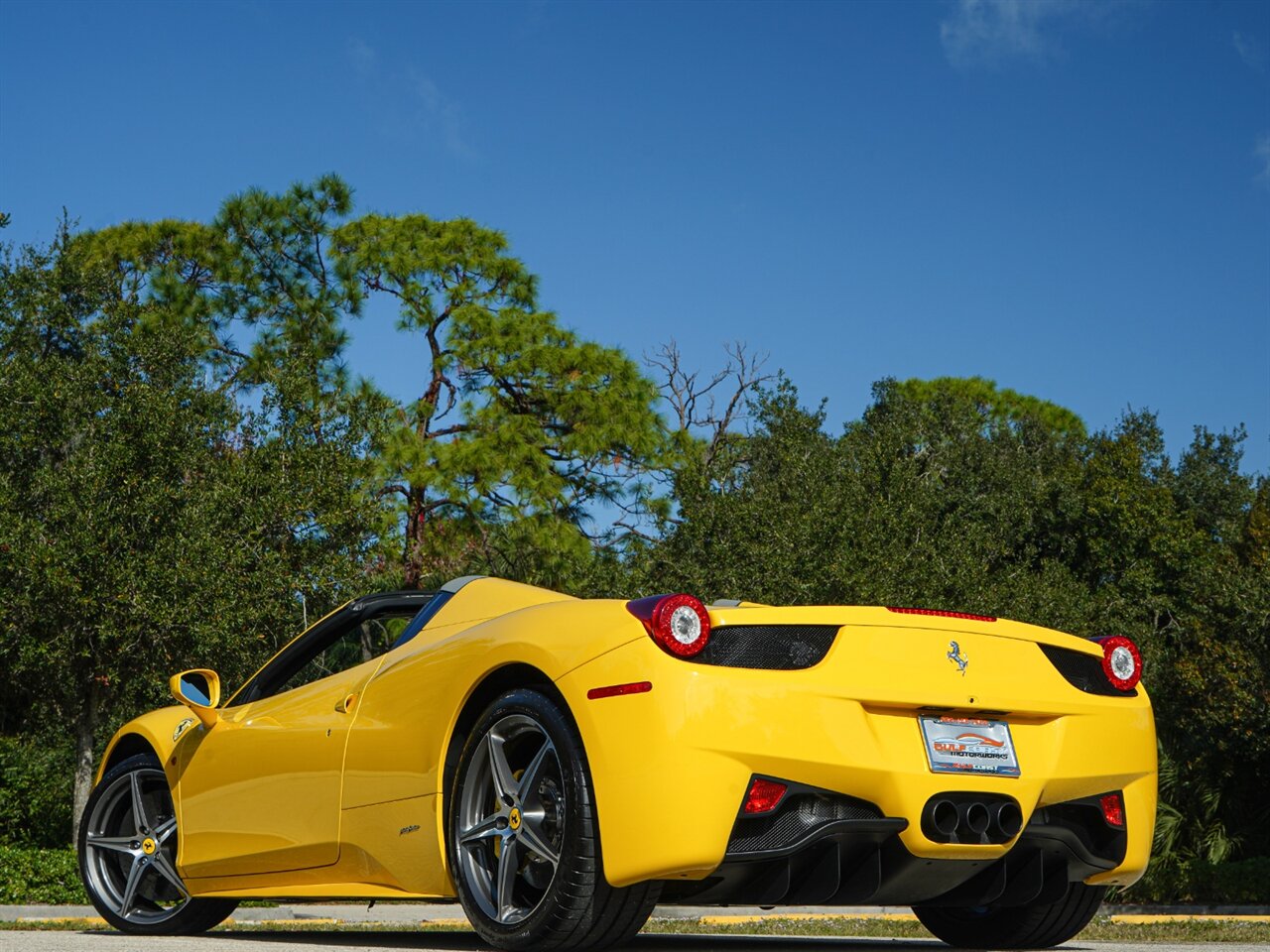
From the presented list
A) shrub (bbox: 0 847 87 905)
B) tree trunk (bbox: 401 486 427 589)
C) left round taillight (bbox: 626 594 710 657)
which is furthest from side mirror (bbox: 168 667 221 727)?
tree trunk (bbox: 401 486 427 589)

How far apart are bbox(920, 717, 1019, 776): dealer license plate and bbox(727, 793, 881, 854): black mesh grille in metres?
0.27

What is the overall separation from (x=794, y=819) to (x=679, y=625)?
651 millimetres

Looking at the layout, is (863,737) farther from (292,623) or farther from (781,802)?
(292,623)

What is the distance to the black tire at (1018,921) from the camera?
5.22 metres

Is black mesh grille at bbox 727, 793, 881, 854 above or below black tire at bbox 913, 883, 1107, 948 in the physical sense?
above

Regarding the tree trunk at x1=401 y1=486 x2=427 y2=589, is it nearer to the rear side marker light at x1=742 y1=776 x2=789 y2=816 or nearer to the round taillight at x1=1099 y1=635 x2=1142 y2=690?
the round taillight at x1=1099 y1=635 x2=1142 y2=690

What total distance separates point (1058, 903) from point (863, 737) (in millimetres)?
1598

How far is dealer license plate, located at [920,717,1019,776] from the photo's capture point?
4.26 meters

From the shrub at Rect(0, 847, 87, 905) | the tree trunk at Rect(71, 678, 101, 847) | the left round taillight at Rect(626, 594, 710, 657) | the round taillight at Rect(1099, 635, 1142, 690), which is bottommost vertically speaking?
the shrub at Rect(0, 847, 87, 905)

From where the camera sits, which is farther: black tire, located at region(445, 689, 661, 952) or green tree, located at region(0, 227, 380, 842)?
green tree, located at region(0, 227, 380, 842)

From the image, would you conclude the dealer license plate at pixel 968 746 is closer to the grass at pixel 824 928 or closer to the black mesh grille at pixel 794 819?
the black mesh grille at pixel 794 819

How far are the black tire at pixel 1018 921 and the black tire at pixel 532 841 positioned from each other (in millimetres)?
1565

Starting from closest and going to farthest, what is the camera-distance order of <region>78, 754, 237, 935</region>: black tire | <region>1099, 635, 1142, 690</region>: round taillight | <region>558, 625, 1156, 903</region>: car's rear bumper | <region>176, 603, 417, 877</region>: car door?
1. <region>558, 625, 1156, 903</region>: car's rear bumper
2. <region>1099, 635, 1142, 690</region>: round taillight
3. <region>176, 603, 417, 877</region>: car door
4. <region>78, 754, 237, 935</region>: black tire

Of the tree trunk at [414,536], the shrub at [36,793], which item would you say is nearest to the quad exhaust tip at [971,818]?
the shrub at [36,793]
